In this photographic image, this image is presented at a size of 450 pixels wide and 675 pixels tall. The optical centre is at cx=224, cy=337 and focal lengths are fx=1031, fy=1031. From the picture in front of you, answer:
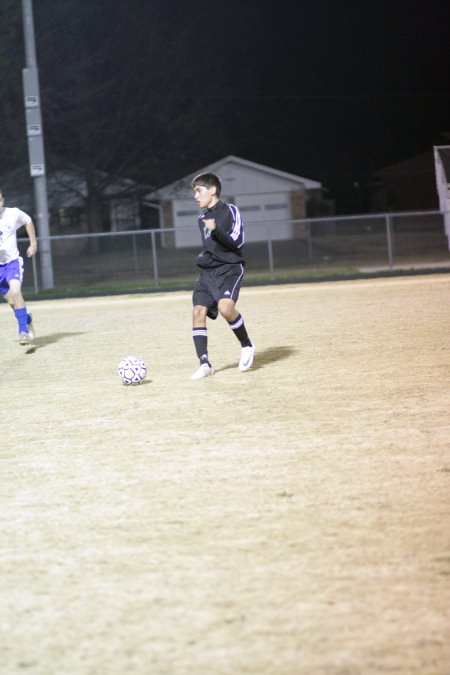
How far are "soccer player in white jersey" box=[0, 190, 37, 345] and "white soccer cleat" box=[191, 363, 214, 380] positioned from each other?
3.56m

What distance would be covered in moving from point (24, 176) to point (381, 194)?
3961 centimetres

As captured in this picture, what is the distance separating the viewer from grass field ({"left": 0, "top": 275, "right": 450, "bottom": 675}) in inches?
136

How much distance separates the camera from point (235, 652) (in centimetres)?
336

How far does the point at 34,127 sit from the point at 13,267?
13.8 metres

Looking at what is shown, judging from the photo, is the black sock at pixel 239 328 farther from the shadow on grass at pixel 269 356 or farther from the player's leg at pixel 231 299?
the shadow on grass at pixel 269 356

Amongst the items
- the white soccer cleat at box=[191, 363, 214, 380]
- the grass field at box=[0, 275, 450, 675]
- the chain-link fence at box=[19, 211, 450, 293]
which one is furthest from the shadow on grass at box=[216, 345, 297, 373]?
the chain-link fence at box=[19, 211, 450, 293]

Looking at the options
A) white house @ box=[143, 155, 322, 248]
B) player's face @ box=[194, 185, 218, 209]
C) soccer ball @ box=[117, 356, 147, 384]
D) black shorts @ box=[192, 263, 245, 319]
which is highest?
white house @ box=[143, 155, 322, 248]

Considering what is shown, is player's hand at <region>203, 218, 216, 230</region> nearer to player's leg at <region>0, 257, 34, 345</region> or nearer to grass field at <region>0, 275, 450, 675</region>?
grass field at <region>0, 275, 450, 675</region>

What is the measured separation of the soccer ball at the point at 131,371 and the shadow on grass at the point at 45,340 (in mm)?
3592

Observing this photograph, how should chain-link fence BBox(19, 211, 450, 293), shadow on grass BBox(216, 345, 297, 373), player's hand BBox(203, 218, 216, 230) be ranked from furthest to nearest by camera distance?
chain-link fence BBox(19, 211, 450, 293) → shadow on grass BBox(216, 345, 297, 373) → player's hand BBox(203, 218, 216, 230)

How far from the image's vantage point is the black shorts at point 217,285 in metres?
9.45

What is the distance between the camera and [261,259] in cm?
3762

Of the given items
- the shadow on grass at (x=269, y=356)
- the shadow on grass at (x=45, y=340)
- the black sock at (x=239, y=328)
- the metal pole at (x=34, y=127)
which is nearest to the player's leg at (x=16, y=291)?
the shadow on grass at (x=45, y=340)

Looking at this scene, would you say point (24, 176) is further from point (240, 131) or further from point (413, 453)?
point (413, 453)
